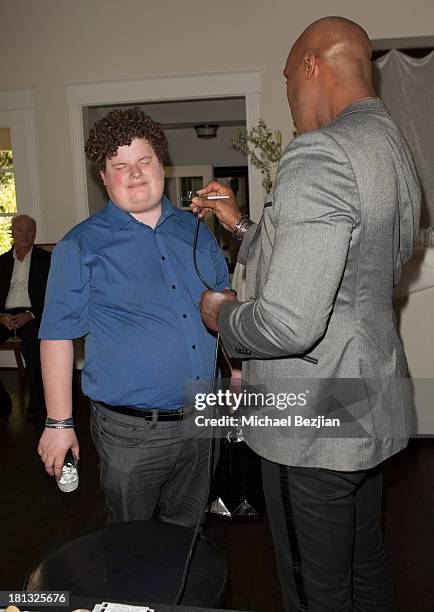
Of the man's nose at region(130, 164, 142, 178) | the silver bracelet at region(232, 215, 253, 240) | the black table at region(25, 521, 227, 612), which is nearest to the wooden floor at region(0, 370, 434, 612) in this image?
the black table at region(25, 521, 227, 612)

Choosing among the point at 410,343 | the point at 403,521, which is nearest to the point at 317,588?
the point at 403,521

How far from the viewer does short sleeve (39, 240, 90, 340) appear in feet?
4.65

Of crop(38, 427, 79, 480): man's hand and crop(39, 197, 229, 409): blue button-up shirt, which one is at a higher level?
crop(39, 197, 229, 409): blue button-up shirt

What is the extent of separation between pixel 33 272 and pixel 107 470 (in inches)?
121

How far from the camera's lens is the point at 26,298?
4.46 metres

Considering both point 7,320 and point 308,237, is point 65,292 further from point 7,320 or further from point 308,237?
point 7,320

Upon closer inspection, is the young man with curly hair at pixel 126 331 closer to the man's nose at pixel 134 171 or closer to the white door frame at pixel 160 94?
the man's nose at pixel 134 171

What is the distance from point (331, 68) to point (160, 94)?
4002 millimetres

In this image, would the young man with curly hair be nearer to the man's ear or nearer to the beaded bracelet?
the beaded bracelet

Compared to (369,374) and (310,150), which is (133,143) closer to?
(310,150)

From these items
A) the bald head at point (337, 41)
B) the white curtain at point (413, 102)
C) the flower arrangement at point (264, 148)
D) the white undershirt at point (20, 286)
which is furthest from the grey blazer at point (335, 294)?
the white curtain at point (413, 102)

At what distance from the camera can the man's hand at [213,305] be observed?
3.95 ft

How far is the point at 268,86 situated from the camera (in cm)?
463

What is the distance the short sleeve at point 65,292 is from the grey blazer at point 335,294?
0.45 m
